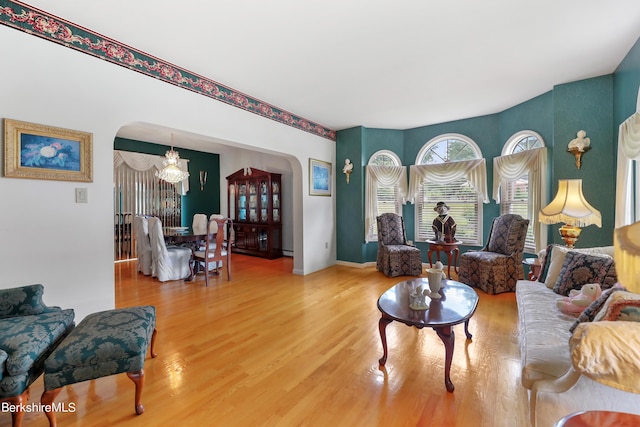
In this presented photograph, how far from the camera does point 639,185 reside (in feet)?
8.05

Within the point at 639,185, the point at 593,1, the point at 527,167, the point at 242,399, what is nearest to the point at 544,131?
the point at 527,167

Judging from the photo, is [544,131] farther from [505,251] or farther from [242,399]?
[242,399]

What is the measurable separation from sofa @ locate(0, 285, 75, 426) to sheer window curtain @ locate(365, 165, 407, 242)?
438cm

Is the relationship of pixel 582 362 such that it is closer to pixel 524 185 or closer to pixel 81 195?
pixel 81 195

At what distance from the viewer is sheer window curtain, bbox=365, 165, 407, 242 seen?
534 centimetres

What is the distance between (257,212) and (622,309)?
6.16m

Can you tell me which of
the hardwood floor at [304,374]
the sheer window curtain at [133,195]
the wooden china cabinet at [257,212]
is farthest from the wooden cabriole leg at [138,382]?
the sheer window curtain at [133,195]

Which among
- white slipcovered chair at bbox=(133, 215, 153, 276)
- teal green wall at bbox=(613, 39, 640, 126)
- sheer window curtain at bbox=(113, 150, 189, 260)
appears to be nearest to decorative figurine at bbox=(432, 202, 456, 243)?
teal green wall at bbox=(613, 39, 640, 126)

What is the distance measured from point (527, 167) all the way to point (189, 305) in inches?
192

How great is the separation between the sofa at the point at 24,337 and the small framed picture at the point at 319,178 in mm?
3673

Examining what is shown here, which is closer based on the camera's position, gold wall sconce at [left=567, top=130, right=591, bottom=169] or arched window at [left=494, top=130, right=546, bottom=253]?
gold wall sconce at [left=567, top=130, right=591, bottom=169]

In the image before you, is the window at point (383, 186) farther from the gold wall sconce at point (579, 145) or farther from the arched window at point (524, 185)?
the gold wall sconce at point (579, 145)

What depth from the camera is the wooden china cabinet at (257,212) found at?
21.1 feet

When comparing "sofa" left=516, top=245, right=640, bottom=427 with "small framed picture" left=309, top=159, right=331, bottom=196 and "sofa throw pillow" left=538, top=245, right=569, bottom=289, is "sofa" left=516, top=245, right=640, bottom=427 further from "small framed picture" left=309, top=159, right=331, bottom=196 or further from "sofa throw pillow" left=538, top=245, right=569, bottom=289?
"small framed picture" left=309, top=159, right=331, bottom=196
